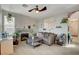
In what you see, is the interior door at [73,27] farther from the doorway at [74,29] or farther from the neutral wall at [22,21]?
the neutral wall at [22,21]

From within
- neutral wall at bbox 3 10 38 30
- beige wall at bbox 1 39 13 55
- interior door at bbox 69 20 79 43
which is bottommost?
beige wall at bbox 1 39 13 55

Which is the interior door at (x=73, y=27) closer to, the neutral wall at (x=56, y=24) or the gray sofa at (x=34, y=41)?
the neutral wall at (x=56, y=24)

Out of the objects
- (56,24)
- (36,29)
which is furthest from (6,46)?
(56,24)

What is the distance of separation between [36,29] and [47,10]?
42cm

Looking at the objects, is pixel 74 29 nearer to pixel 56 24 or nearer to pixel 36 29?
pixel 56 24

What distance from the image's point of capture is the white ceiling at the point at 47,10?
6.89 ft

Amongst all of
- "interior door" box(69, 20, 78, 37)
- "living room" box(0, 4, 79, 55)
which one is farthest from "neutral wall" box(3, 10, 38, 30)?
"interior door" box(69, 20, 78, 37)

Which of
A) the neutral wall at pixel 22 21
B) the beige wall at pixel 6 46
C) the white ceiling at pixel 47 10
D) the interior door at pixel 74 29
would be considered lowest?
the beige wall at pixel 6 46

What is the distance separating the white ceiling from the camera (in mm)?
2100

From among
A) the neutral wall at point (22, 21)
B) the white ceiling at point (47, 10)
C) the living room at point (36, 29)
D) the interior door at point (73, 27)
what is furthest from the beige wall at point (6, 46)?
the interior door at point (73, 27)

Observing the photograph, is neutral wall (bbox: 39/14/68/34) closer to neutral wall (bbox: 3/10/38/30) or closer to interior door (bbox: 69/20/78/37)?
interior door (bbox: 69/20/78/37)

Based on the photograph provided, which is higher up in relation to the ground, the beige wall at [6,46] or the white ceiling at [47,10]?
the white ceiling at [47,10]

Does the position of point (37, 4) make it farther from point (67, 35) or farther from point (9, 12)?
point (67, 35)

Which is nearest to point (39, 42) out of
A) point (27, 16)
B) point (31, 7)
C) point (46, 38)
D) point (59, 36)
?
point (46, 38)
